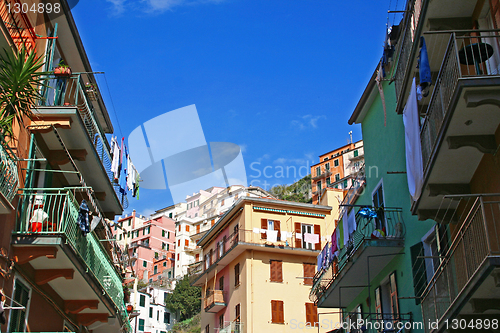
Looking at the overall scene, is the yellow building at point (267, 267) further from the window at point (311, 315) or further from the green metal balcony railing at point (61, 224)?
the green metal balcony railing at point (61, 224)

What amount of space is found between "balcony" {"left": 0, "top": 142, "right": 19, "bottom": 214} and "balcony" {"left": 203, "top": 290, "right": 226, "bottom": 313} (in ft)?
99.7

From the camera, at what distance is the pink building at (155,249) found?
322 ft

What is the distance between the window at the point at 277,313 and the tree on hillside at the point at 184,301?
1833 inches

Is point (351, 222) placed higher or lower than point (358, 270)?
higher

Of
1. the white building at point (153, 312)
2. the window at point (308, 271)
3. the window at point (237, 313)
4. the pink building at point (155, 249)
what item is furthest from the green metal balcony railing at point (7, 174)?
the pink building at point (155, 249)

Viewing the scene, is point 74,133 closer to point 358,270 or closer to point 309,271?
point 358,270

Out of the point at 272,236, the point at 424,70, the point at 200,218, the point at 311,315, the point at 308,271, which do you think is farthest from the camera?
the point at 200,218

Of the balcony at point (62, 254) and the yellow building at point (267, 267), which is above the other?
the yellow building at point (267, 267)

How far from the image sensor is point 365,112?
868 inches

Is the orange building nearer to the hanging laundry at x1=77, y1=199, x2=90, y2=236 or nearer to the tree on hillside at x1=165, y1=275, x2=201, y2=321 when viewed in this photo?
the tree on hillside at x1=165, y1=275, x2=201, y2=321

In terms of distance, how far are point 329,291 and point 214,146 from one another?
8.77 meters

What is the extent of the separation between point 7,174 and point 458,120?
806cm

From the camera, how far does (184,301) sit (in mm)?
81062

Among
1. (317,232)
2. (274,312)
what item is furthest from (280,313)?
(317,232)
